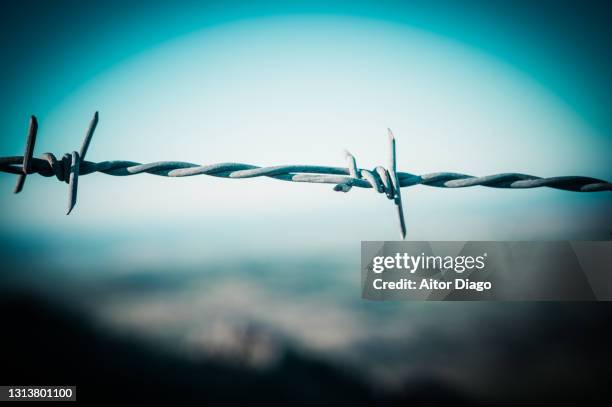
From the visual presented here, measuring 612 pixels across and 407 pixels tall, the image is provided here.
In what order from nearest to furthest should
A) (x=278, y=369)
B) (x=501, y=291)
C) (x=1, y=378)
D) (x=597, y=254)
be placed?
(x=597, y=254)
(x=501, y=291)
(x=1, y=378)
(x=278, y=369)

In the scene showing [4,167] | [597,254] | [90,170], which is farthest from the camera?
[597,254]

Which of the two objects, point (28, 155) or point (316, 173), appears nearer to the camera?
point (28, 155)

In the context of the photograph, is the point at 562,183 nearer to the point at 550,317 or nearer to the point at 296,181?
the point at 296,181

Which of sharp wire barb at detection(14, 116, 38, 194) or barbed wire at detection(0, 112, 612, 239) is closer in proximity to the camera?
sharp wire barb at detection(14, 116, 38, 194)

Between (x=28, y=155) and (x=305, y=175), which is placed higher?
(x=28, y=155)

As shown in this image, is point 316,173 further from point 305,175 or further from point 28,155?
point 28,155

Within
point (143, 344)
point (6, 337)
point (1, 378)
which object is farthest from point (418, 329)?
point (6, 337)

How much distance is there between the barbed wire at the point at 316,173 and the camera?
1063 mm

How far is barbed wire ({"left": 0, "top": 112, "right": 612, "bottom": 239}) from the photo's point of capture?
1.06 metres

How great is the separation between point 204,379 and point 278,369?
5.92ft

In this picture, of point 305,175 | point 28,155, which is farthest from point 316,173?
point 28,155

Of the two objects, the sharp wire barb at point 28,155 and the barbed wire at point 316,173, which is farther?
the barbed wire at point 316,173

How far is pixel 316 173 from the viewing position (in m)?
1.09

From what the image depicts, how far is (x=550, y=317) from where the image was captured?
8.70m
